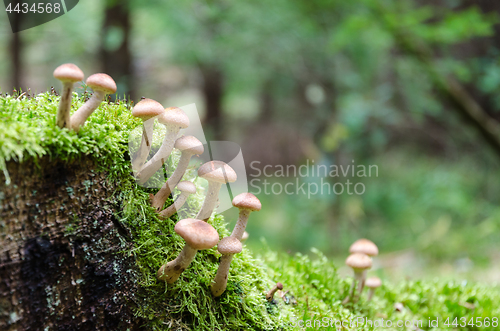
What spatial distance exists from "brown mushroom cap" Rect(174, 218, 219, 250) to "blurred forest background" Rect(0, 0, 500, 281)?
357 centimetres

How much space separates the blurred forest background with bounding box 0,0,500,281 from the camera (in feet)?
18.4

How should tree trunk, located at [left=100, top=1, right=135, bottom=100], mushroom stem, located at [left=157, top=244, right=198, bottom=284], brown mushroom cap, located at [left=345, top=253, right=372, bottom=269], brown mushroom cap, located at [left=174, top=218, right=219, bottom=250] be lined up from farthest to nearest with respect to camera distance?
tree trunk, located at [left=100, top=1, right=135, bottom=100] → brown mushroom cap, located at [left=345, top=253, right=372, bottom=269] → mushroom stem, located at [left=157, top=244, right=198, bottom=284] → brown mushroom cap, located at [left=174, top=218, right=219, bottom=250]

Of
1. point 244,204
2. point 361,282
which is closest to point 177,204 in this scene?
point 244,204

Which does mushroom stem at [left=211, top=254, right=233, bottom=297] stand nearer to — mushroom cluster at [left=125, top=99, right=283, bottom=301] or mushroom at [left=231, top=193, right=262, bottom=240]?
mushroom cluster at [left=125, top=99, right=283, bottom=301]

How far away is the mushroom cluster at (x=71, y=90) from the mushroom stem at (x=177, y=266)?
0.75 m

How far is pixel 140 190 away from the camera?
177cm

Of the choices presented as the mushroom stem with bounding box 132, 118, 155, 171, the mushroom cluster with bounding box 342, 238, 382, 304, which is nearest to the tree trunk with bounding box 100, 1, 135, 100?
the mushroom stem with bounding box 132, 118, 155, 171

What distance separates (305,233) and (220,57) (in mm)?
4670

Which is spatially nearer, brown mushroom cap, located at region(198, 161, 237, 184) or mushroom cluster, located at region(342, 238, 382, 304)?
brown mushroom cap, located at region(198, 161, 237, 184)

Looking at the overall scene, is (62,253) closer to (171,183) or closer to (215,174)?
(171,183)

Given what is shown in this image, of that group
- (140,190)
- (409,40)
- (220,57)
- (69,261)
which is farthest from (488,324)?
(220,57)

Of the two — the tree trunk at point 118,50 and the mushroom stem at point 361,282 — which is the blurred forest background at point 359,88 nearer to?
the tree trunk at point 118,50

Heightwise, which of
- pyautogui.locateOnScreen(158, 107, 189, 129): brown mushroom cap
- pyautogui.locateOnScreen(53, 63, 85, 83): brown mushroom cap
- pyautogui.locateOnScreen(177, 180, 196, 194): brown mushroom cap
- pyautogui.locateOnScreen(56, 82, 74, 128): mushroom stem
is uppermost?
pyautogui.locateOnScreen(158, 107, 189, 129): brown mushroom cap

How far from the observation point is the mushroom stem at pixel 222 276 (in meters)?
1.70
